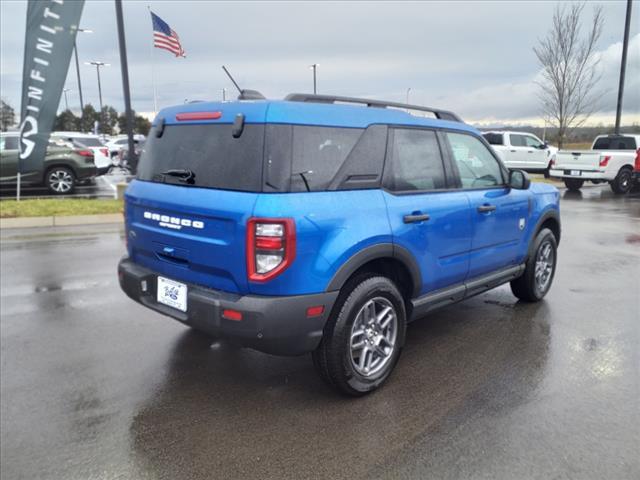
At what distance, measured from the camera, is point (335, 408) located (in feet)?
10.4

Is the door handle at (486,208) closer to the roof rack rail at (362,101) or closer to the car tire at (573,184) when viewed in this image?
the roof rack rail at (362,101)

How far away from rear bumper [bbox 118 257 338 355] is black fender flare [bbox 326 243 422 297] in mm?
89

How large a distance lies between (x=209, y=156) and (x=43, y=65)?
988 cm

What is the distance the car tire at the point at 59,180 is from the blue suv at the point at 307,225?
11.8 m

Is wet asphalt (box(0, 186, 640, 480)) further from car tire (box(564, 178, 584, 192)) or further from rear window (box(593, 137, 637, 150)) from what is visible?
rear window (box(593, 137, 637, 150))

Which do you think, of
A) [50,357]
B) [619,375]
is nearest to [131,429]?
[50,357]

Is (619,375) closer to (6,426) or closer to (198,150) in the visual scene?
(198,150)

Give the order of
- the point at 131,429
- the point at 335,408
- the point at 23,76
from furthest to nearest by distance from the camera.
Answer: the point at 23,76 < the point at 335,408 < the point at 131,429

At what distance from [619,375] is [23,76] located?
39.4 ft

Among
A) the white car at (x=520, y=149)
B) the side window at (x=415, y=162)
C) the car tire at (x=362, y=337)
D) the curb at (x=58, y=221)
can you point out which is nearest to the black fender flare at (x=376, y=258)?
the car tire at (x=362, y=337)

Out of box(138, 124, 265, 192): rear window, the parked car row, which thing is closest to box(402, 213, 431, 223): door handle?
box(138, 124, 265, 192): rear window

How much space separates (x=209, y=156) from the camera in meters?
3.13

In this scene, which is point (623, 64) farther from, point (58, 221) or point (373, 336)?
point (373, 336)

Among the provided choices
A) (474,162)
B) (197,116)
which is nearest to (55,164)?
(197,116)
